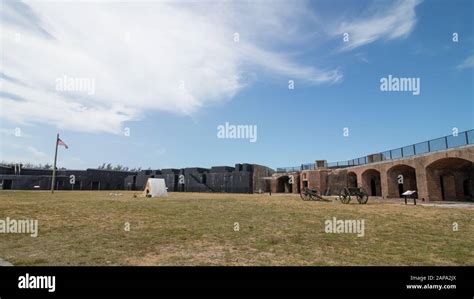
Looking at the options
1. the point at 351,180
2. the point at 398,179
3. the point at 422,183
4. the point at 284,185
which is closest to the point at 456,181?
the point at 398,179

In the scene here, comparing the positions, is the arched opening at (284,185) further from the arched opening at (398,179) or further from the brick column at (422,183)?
the brick column at (422,183)

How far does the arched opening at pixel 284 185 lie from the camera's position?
149 ft

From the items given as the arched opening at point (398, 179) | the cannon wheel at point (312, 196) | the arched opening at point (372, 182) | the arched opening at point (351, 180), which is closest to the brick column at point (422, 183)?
the arched opening at point (398, 179)

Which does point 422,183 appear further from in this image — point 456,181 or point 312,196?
point 312,196

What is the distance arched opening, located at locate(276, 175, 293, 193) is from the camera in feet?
149

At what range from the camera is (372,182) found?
31.3m

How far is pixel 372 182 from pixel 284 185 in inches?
683

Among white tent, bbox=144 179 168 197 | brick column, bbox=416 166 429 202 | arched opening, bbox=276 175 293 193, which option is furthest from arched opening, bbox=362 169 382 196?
white tent, bbox=144 179 168 197

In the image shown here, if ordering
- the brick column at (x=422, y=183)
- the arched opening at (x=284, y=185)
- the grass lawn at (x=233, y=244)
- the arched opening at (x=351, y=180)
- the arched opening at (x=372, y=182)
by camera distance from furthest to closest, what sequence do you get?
the arched opening at (x=284, y=185) → the arched opening at (x=351, y=180) → the arched opening at (x=372, y=182) → the brick column at (x=422, y=183) → the grass lawn at (x=233, y=244)

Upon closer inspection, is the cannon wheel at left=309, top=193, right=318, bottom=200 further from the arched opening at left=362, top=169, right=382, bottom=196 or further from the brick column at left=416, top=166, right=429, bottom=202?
the arched opening at left=362, top=169, right=382, bottom=196

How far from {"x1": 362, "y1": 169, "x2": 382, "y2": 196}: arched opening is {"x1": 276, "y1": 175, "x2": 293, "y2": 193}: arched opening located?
15.4 m

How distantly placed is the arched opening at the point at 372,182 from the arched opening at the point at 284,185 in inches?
607

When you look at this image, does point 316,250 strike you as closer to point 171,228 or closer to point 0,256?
point 171,228
